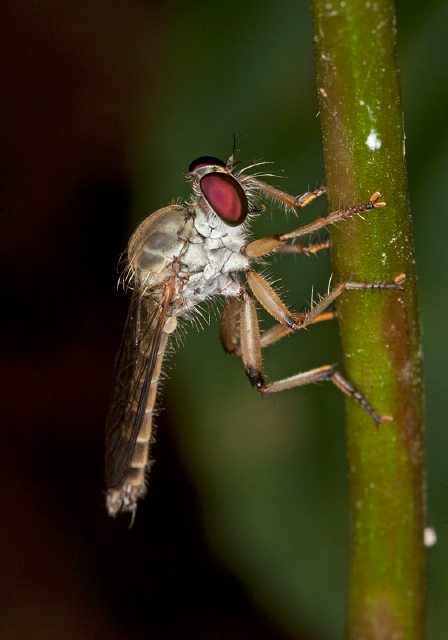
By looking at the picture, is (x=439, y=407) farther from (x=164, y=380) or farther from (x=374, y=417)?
(x=164, y=380)

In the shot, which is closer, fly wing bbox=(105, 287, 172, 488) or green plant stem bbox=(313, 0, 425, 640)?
green plant stem bbox=(313, 0, 425, 640)

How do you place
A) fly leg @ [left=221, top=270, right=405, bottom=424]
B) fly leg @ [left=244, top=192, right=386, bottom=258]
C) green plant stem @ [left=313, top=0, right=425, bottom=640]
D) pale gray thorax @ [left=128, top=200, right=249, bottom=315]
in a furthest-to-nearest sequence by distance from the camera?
pale gray thorax @ [left=128, top=200, right=249, bottom=315]
fly leg @ [left=221, top=270, right=405, bottom=424]
fly leg @ [left=244, top=192, right=386, bottom=258]
green plant stem @ [left=313, top=0, right=425, bottom=640]

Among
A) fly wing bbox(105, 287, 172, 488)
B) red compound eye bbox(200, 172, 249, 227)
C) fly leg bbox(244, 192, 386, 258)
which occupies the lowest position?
fly wing bbox(105, 287, 172, 488)

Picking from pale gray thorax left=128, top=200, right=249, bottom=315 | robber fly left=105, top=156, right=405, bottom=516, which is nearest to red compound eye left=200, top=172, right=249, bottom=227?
robber fly left=105, top=156, right=405, bottom=516

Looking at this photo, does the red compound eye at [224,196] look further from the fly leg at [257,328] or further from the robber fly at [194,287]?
the fly leg at [257,328]

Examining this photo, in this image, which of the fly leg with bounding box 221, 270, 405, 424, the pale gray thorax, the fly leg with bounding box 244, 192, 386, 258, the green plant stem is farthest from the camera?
the pale gray thorax

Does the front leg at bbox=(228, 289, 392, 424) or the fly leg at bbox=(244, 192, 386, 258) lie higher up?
the fly leg at bbox=(244, 192, 386, 258)

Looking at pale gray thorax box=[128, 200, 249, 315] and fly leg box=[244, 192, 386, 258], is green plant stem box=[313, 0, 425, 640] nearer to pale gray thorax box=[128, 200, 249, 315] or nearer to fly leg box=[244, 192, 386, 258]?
fly leg box=[244, 192, 386, 258]
